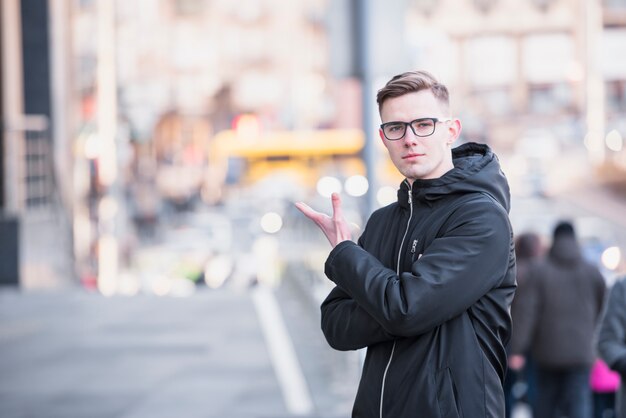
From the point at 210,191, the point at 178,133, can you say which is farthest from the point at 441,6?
the point at 210,191

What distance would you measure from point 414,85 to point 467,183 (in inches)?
10.5

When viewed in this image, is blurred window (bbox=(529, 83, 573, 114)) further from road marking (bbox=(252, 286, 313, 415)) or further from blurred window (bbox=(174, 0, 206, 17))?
road marking (bbox=(252, 286, 313, 415))

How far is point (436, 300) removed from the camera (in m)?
2.46

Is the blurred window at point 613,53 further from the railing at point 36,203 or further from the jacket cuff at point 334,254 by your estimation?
the jacket cuff at point 334,254

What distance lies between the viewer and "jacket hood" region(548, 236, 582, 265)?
23.4ft

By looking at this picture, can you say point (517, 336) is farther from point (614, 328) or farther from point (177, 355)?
point (177, 355)

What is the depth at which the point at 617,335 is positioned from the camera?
418cm

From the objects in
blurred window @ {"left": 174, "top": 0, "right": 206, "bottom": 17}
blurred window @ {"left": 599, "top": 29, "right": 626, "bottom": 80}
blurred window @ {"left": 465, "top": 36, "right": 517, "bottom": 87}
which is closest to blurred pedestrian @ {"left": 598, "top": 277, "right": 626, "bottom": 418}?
blurred window @ {"left": 599, "top": 29, "right": 626, "bottom": 80}

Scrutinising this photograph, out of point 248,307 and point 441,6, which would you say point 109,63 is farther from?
point 441,6

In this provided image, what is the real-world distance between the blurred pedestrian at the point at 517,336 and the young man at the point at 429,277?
4.48m

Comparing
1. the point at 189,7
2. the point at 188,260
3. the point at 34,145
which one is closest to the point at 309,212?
the point at 34,145

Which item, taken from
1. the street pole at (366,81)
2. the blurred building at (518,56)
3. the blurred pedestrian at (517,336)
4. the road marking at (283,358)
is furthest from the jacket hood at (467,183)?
the blurred building at (518,56)

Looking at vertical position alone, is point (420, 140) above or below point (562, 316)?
above

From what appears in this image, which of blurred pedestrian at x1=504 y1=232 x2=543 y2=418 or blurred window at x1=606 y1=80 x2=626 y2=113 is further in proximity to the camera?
blurred window at x1=606 y1=80 x2=626 y2=113
